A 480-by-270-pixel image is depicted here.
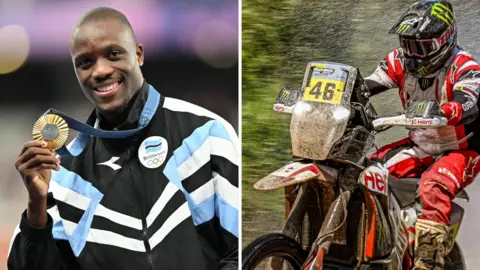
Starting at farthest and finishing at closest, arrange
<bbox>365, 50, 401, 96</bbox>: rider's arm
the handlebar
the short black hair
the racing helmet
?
the short black hair
<bbox>365, 50, 401, 96</bbox>: rider's arm
the racing helmet
the handlebar

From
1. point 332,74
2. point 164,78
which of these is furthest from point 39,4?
point 332,74

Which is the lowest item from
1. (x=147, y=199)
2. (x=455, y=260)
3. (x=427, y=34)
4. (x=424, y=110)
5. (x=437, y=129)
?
(x=455, y=260)

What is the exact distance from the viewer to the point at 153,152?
2.48 m

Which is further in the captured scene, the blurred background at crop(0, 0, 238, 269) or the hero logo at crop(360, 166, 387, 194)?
the blurred background at crop(0, 0, 238, 269)

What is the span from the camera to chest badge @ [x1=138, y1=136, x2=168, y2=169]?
97.5 inches

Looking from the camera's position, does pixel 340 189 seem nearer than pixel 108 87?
Yes

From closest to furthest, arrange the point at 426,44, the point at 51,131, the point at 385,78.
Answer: the point at 426,44 < the point at 385,78 < the point at 51,131

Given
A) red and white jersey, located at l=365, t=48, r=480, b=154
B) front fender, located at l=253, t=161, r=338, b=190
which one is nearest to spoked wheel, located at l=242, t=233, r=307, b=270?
front fender, located at l=253, t=161, r=338, b=190

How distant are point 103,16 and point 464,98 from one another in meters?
1.31

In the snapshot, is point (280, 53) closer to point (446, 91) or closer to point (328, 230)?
point (446, 91)

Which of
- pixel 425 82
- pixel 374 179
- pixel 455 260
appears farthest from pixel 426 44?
pixel 455 260

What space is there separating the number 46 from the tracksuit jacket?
0.42 meters

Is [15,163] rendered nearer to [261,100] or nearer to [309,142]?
[261,100]

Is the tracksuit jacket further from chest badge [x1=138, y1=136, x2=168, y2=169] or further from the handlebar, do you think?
the handlebar
